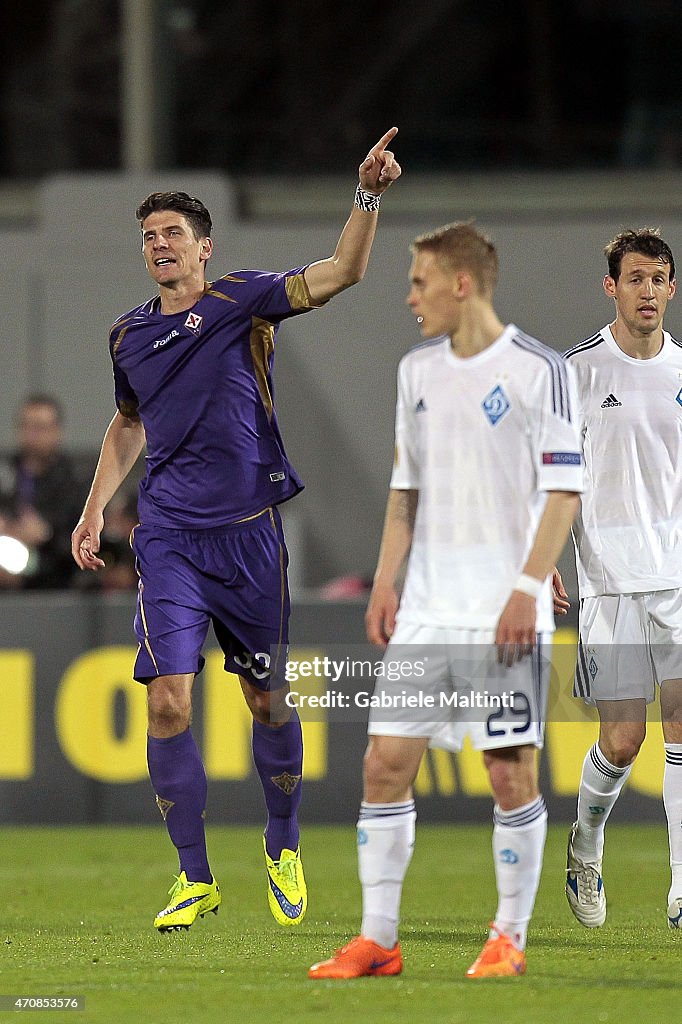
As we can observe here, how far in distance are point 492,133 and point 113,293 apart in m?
3.68

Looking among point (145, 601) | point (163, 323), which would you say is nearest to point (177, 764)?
point (145, 601)

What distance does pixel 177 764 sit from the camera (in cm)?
560

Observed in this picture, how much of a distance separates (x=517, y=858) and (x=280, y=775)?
67.3 inches

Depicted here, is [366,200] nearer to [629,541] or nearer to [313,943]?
[629,541]

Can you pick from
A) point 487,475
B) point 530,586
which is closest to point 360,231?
point 487,475

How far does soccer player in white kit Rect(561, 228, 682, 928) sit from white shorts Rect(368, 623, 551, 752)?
1392mm

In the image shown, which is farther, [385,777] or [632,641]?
[632,641]

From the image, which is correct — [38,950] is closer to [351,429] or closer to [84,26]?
[351,429]

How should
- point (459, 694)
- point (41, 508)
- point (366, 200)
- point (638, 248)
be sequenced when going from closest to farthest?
point (459, 694)
point (366, 200)
point (638, 248)
point (41, 508)

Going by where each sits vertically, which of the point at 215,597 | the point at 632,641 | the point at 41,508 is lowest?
the point at 632,641

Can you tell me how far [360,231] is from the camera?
5.14 meters

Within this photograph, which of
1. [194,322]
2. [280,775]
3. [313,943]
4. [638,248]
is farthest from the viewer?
[280,775]

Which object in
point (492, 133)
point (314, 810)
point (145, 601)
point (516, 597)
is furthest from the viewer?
point (492, 133)

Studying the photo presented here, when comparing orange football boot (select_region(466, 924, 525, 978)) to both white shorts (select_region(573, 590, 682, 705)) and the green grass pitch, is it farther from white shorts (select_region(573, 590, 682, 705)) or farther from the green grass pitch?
white shorts (select_region(573, 590, 682, 705))
